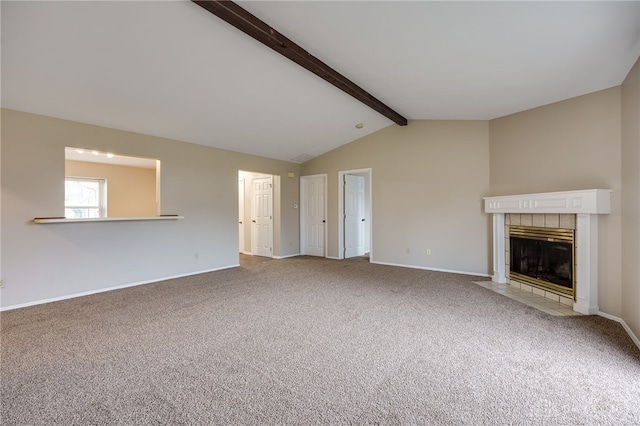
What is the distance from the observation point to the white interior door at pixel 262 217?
22.8ft

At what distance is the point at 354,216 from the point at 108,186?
19.1ft

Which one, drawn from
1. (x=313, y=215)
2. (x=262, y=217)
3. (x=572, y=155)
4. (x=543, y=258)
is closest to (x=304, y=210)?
(x=313, y=215)

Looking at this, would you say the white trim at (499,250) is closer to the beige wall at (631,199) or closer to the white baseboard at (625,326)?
the white baseboard at (625,326)

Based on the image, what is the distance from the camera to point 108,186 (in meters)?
6.54

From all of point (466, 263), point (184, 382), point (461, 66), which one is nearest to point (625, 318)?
point (466, 263)

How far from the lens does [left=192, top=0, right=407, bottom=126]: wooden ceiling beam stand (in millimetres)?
2453

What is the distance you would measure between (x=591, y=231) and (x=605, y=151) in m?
0.92

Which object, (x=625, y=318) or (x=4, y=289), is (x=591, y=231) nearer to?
(x=625, y=318)

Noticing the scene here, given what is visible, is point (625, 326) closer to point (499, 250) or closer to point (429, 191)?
point (499, 250)

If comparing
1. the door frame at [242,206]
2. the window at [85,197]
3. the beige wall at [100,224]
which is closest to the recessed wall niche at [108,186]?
the window at [85,197]

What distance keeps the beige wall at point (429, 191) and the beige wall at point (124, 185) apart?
16.1 ft

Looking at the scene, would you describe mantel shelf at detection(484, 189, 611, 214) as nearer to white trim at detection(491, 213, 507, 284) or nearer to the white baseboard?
white trim at detection(491, 213, 507, 284)

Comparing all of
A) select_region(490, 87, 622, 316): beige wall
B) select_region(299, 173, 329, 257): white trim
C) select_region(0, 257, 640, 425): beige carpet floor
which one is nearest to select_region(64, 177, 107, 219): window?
select_region(0, 257, 640, 425): beige carpet floor

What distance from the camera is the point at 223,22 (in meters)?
2.72
